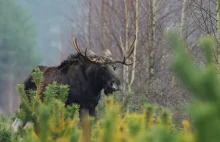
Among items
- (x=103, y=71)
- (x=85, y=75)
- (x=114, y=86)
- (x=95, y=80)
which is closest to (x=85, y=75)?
(x=85, y=75)

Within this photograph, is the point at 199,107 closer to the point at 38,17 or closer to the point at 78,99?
the point at 78,99

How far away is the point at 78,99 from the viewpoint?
11414mm

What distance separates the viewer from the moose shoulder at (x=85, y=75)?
1146 cm

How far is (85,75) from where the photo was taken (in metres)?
11.9

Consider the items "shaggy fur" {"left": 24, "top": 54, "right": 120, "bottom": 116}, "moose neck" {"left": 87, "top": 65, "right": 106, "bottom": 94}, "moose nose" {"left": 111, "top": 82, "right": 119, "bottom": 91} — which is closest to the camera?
"moose nose" {"left": 111, "top": 82, "right": 119, "bottom": 91}

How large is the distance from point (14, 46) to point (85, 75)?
178 ft

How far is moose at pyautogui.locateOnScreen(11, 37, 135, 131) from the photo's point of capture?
37.6 feet

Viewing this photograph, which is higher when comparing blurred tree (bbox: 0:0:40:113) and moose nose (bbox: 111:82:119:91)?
blurred tree (bbox: 0:0:40:113)

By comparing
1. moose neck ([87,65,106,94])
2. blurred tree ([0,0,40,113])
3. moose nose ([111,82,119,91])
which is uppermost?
blurred tree ([0,0,40,113])

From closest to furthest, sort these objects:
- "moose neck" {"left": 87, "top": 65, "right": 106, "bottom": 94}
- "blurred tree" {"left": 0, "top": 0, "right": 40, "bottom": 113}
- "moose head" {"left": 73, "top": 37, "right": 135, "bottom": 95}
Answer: "moose head" {"left": 73, "top": 37, "right": 135, "bottom": 95}, "moose neck" {"left": 87, "top": 65, "right": 106, "bottom": 94}, "blurred tree" {"left": 0, "top": 0, "right": 40, "bottom": 113}

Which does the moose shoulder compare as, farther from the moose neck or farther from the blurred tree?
the blurred tree

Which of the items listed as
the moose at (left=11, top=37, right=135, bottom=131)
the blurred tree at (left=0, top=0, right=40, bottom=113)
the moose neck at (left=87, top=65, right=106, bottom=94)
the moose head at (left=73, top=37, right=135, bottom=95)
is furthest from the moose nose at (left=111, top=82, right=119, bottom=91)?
the blurred tree at (left=0, top=0, right=40, bottom=113)

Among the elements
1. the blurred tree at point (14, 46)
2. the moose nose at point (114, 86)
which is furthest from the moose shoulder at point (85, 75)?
the blurred tree at point (14, 46)

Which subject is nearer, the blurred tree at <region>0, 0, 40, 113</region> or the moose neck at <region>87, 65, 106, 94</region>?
the moose neck at <region>87, 65, 106, 94</region>
